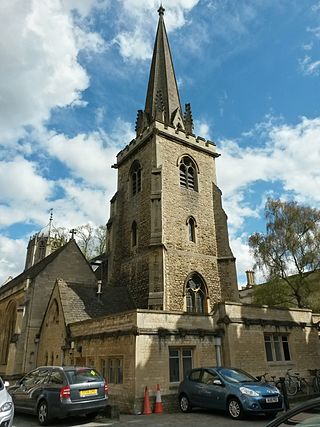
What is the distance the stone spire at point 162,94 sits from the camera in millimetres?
26844

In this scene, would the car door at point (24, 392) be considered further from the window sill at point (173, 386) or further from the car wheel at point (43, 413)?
the window sill at point (173, 386)

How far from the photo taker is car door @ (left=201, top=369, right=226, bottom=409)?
33.3ft

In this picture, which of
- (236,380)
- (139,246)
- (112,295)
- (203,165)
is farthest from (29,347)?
(203,165)

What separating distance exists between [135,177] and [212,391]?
57.7 ft

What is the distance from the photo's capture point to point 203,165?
26.0 m

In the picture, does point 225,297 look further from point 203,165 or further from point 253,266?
point 203,165

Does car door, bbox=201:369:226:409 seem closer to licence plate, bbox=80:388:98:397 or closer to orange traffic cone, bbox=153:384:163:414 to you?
orange traffic cone, bbox=153:384:163:414

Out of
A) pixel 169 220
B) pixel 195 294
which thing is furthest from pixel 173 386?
pixel 169 220

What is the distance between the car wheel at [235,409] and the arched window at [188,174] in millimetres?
15907

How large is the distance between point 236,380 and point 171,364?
11.0ft

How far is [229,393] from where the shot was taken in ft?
32.6

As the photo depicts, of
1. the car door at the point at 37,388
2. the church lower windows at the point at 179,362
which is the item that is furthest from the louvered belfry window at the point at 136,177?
the car door at the point at 37,388

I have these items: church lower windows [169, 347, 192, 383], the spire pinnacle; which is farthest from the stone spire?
church lower windows [169, 347, 192, 383]

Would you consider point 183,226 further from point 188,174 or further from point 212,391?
point 212,391
